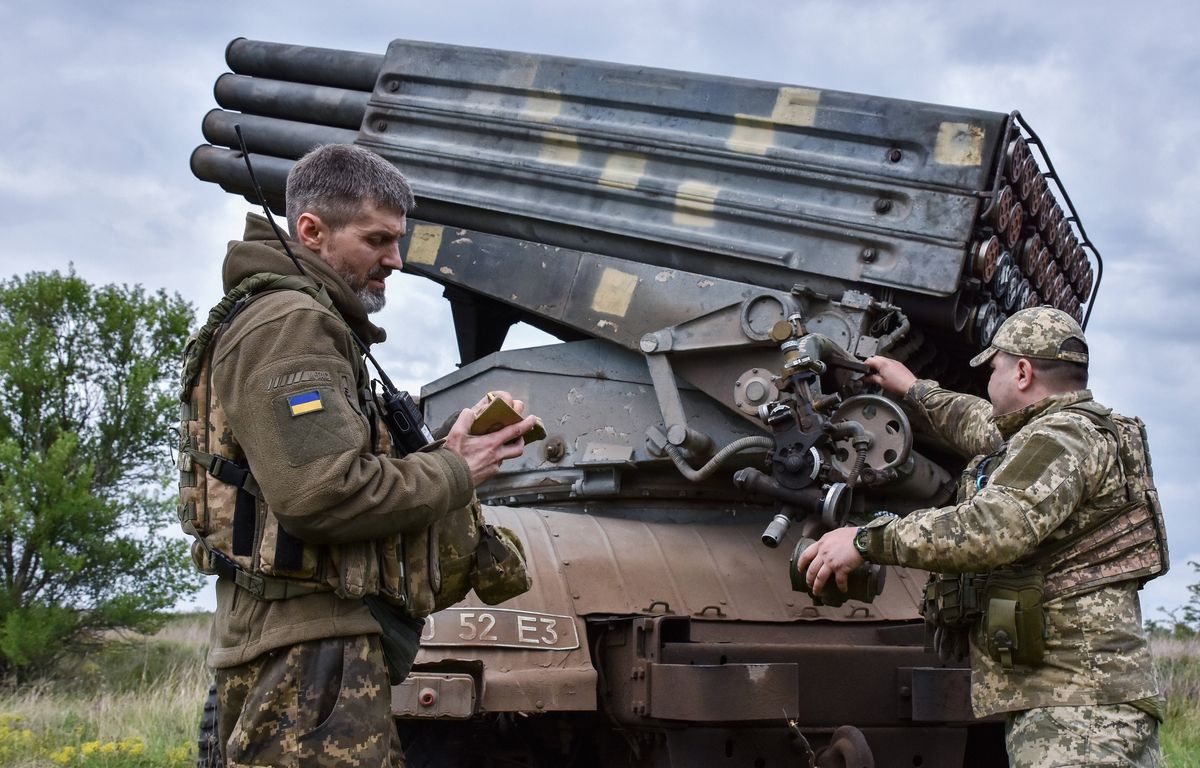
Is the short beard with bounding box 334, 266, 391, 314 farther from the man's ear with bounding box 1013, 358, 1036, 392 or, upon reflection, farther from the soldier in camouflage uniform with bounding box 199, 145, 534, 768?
the man's ear with bounding box 1013, 358, 1036, 392

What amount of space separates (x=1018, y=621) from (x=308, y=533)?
2.15 meters

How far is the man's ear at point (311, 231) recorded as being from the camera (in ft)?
10.8

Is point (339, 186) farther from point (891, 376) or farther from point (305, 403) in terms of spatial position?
point (891, 376)

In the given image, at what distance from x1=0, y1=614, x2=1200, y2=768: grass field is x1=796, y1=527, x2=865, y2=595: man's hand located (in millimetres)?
2698

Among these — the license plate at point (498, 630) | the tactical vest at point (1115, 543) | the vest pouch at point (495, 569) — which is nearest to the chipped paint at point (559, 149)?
the license plate at point (498, 630)

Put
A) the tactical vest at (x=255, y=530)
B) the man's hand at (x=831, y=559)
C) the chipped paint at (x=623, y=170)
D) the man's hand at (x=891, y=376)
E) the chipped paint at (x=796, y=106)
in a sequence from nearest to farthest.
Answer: the tactical vest at (x=255, y=530) → the man's hand at (x=831, y=559) → the man's hand at (x=891, y=376) → the chipped paint at (x=796, y=106) → the chipped paint at (x=623, y=170)

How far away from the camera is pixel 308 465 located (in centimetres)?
284

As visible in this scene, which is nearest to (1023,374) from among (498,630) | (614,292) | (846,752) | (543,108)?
(846,752)

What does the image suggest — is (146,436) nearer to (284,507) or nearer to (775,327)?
(775,327)

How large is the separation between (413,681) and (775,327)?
206cm

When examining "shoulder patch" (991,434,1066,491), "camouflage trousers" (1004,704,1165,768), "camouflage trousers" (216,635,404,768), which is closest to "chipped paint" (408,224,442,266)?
"shoulder patch" (991,434,1066,491)

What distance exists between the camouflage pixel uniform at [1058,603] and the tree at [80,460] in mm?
11077

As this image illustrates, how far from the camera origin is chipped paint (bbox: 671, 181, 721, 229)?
6.16 meters

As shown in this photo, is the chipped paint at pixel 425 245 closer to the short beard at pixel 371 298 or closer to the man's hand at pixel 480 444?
the short beard at pixel 371 298
